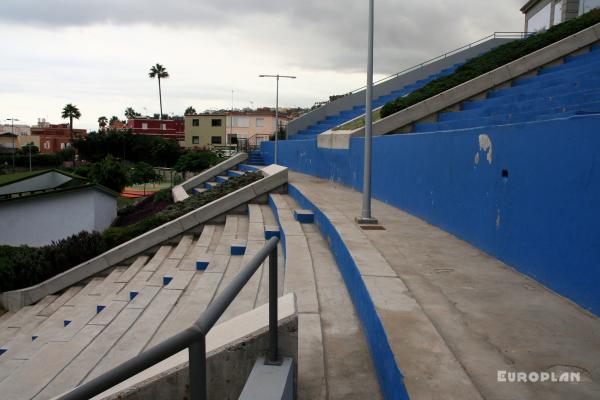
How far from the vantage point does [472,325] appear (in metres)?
3.94

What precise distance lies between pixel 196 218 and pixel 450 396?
41.7 feet

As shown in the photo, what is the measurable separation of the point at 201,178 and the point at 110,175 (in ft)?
42.6

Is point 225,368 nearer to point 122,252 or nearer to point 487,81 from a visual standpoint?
point 122,252

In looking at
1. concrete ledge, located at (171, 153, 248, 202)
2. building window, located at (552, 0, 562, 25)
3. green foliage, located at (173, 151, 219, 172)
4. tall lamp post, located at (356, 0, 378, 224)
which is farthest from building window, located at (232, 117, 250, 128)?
tall lamp post, located at (356, 0, 378, 224)

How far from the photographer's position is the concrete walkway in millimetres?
2986

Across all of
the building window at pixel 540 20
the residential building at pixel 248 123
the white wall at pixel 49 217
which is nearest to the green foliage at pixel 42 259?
the white wall at pixel 49 217

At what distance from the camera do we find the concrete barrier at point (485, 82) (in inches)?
567

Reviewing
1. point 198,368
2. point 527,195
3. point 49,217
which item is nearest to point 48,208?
point 49,217

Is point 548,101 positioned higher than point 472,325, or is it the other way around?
point 548,101

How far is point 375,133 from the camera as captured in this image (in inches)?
617

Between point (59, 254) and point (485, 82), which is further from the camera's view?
point (485, 82)

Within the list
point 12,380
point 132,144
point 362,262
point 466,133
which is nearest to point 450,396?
point 362,262

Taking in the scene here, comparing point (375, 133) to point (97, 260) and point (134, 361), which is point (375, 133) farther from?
point (134, 361)

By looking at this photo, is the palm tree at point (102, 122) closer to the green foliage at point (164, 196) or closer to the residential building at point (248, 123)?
the residential building at point (248, 123)
